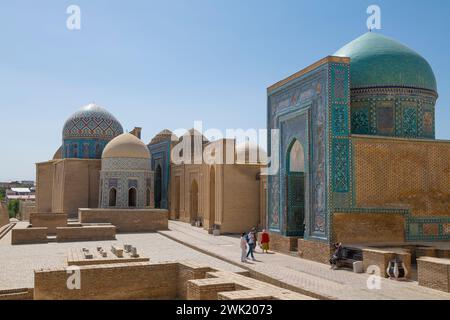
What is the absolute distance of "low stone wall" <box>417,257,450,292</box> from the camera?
8.14 metres

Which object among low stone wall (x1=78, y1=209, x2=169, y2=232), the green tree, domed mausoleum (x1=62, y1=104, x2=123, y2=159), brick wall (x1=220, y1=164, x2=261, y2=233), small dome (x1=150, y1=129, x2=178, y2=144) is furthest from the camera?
the green tree

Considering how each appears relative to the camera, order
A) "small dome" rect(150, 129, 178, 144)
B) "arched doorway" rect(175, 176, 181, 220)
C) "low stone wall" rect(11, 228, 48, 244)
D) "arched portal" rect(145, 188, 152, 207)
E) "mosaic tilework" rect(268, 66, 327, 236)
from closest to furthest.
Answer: "mosaic tilework" rect(268, 66, 327, 236)
"low stone wall" rect(11, 228, 48, 244)
"arched portal" rect(145, 188, 152, 207)
"arched doorway" rect(175, 176, 181, 220)
"small dome" rect(150, 129, 178, 144)

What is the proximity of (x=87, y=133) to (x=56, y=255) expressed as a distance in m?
16.9

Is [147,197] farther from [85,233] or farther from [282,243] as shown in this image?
[282,243]

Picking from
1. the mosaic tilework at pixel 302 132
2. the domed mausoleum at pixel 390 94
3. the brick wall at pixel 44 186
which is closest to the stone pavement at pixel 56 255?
the mosaic tilework at pixel 302 132

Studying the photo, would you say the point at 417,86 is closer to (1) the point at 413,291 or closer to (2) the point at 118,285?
(1) the point at 413,291

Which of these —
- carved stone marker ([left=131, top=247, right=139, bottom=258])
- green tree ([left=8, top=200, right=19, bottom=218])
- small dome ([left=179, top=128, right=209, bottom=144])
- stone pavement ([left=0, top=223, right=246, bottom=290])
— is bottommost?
green tree ([left=8, top=200, right=19, bottom=218])

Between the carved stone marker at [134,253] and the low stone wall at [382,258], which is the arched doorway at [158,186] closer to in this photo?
the carved stone marker at [134,253]

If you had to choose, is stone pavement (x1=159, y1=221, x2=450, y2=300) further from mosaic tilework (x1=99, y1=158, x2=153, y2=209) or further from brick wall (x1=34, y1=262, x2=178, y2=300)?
mosaic tilework (x1=99, y1=158, x2=153, y2=209)

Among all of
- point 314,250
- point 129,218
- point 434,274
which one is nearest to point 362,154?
point 314,250

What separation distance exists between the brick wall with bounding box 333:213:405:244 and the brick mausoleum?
0.08ft

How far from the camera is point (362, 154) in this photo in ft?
38.9

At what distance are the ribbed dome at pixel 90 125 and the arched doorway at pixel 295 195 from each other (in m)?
18.4

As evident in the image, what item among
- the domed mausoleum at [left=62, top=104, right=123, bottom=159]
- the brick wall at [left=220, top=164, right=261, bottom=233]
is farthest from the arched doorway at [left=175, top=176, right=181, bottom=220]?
the brick wall at [left=220, top=164, right=261, bottom=233]
